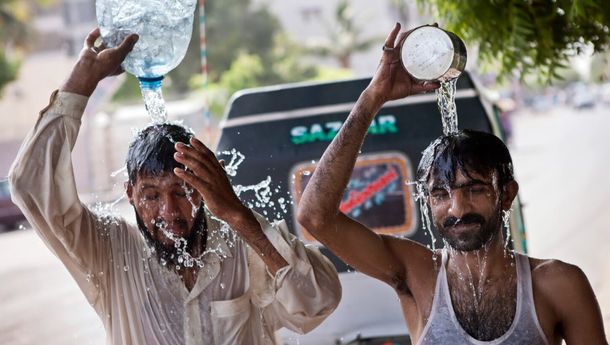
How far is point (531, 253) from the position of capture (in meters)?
12.3

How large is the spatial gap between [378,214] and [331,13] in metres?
55.3

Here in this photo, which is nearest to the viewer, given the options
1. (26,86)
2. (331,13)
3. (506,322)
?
(506,322)

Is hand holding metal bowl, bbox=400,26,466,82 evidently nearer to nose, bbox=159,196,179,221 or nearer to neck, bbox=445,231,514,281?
neck, bbox=445,231,514,281

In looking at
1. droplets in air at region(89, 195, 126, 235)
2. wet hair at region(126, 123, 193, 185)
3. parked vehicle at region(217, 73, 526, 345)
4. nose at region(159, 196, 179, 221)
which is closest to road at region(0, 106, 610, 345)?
parked vehicle at region(217, 73, 526, 345)

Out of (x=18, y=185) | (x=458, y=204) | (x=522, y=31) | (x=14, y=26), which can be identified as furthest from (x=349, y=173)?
(x=14, y=26)

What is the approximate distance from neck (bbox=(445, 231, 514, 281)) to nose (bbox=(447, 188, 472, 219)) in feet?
0.51

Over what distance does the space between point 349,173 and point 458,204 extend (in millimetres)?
328

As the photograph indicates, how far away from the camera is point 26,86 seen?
130ft

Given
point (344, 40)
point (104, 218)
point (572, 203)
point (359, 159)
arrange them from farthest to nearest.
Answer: point (344, 40) → point (572, 203) → point (359, 159) → point (104, 218)

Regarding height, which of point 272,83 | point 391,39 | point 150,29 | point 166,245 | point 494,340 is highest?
point 272,83

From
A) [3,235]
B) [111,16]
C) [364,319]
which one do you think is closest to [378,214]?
[364,319]

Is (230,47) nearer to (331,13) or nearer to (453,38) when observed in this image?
(331,13)

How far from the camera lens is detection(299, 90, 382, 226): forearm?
2738mm

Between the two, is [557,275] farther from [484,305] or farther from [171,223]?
[171,223]
